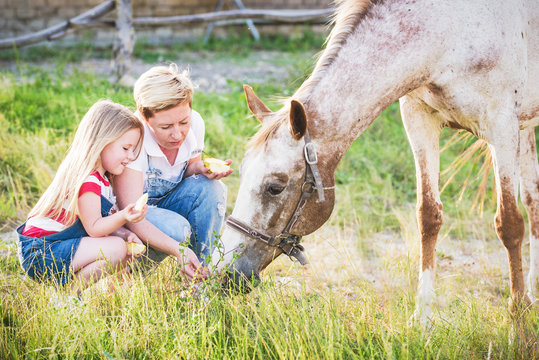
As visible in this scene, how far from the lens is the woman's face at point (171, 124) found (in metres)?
2.45

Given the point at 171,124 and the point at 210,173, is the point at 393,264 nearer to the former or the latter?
the point at 210,173

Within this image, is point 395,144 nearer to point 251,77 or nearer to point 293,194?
point 251,77

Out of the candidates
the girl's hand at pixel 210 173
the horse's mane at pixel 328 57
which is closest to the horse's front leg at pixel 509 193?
the horse's mane at pixel 328 57

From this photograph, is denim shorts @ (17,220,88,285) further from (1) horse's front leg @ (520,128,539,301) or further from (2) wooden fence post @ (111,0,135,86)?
(2) wooden fence post @ (111,0,135,86)

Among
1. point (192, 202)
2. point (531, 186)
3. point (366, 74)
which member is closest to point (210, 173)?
point (192, 202)

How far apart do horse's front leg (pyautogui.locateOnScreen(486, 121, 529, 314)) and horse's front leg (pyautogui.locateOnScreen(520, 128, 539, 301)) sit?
0.59 metres

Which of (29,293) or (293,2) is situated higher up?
(293,2)

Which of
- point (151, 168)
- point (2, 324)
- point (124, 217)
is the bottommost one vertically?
point (2, 324)

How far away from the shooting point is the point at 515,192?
8.65 ft

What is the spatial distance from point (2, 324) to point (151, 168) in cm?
95

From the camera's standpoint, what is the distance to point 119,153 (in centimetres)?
A: 236

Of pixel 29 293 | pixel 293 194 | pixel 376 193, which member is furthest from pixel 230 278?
pixel 376 193

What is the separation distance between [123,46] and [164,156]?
4252 millimetres

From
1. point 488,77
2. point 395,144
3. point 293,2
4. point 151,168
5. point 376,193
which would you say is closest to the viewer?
point 488,77
